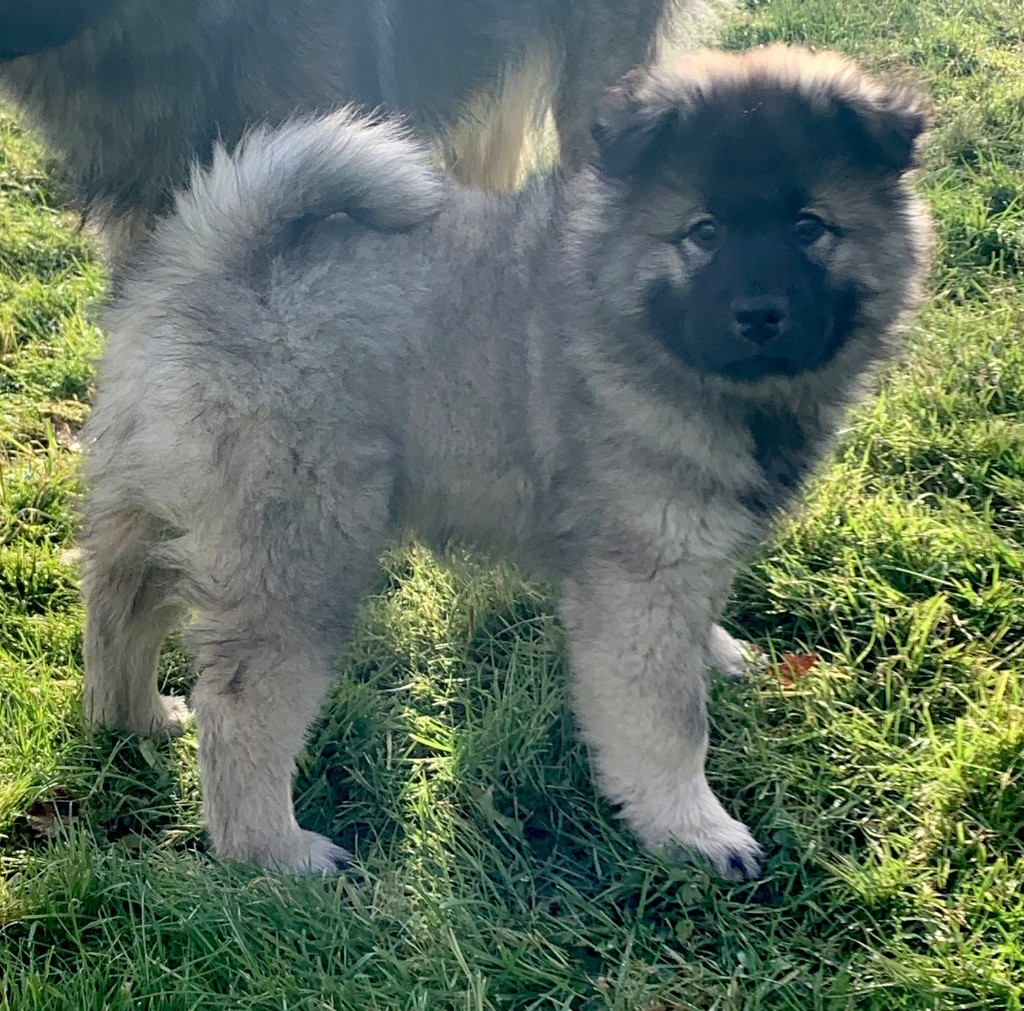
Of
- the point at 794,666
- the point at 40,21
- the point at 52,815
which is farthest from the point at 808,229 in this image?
the point at 52,815

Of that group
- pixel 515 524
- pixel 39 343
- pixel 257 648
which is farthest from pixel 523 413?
pixel 39 343

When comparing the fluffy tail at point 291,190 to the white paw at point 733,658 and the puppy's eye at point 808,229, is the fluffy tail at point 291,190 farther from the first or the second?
the white paw at point 733,658

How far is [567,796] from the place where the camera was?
2.23 meters

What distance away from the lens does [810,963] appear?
183 centimetres

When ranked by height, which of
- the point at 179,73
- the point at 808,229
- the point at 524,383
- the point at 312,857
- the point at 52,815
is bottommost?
the point at 52,815

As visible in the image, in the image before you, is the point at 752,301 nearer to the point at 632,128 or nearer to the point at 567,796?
the point at 632,128

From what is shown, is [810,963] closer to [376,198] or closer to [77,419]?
[376,198]

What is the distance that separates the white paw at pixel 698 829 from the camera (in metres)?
2.04

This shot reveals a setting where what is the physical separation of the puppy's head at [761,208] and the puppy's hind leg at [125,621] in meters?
1.04

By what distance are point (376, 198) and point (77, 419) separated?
1847mm

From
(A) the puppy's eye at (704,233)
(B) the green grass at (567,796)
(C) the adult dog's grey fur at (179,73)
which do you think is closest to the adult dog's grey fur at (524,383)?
(A) the puppy's eye at (704,233)

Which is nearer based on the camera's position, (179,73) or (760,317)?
(760,317)

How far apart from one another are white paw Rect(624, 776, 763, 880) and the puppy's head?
81cm

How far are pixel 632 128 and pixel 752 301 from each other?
0.39 m
